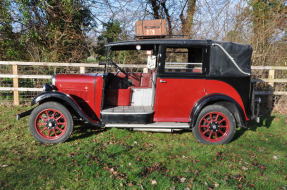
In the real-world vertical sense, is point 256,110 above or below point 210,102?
below

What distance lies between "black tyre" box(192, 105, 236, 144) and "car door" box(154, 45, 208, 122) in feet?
0.93

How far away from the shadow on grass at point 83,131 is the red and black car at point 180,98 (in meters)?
0.45

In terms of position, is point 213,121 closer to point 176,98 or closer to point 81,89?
point 176,98

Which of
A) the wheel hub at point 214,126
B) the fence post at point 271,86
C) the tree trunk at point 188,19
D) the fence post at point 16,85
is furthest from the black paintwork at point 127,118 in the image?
the tree trunk at point 188,19

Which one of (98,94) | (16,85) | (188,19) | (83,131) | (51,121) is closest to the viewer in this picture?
(51,121)

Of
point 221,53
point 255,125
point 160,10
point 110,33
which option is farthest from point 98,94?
point 160,10

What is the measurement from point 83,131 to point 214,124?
2.92 metres

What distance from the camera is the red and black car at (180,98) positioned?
13.7ft

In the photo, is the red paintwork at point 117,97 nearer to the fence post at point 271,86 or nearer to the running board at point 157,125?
the running board at point 157,125

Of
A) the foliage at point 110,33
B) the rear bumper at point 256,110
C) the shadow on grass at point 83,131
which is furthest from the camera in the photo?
the foliage at point 110,33

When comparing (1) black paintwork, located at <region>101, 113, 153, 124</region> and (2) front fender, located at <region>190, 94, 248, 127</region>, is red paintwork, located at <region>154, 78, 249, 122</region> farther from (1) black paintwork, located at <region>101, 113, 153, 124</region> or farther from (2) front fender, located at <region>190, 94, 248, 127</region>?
(1) black paintwork, located at <region>101, 113, 153, 124</region>

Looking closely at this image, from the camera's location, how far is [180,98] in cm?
428

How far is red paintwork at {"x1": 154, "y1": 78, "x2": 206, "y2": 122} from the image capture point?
4.23 meters

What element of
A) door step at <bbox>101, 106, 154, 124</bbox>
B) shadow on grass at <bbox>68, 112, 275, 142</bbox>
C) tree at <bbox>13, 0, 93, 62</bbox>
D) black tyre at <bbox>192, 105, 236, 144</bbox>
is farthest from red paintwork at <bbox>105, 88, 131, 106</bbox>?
tree at <bbox>13, 0, 93, 62</bbox>
